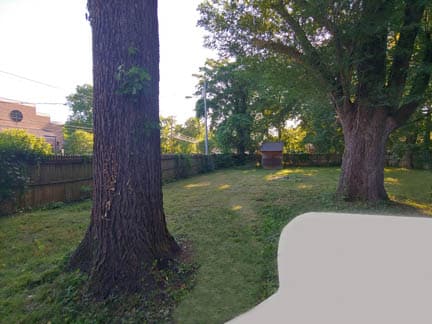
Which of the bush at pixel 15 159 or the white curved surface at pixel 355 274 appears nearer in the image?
the white curved surface at pixel 355 274

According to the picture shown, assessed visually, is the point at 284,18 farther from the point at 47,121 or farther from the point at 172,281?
the point at 47,121

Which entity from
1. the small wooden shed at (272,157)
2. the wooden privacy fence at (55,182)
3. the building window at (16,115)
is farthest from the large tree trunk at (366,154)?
the building window at (16,115)

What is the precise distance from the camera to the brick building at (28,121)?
55.9ft

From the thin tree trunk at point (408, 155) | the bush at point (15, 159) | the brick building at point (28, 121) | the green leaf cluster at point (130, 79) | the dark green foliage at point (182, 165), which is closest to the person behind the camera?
the green leaf cluster at point (130, 79)

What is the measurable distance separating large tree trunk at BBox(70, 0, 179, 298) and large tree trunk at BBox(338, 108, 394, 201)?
4.74 m

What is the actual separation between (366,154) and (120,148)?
518cm

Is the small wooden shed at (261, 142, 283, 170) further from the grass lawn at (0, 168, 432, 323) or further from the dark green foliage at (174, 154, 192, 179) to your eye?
the grass lawn at (0, 168, 432, 323)

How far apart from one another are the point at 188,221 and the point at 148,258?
1.90 m

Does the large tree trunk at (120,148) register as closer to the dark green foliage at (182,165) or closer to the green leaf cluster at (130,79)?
the green leaf cluster at (130,79)

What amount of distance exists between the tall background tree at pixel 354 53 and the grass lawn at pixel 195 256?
4.21 feet

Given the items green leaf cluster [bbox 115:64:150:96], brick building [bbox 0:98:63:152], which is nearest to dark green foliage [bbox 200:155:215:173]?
brick building [bbox 0:98:63:152]

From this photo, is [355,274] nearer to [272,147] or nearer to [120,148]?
[120,148]

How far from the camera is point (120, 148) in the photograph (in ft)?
6.78

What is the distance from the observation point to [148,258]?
2.11 m
